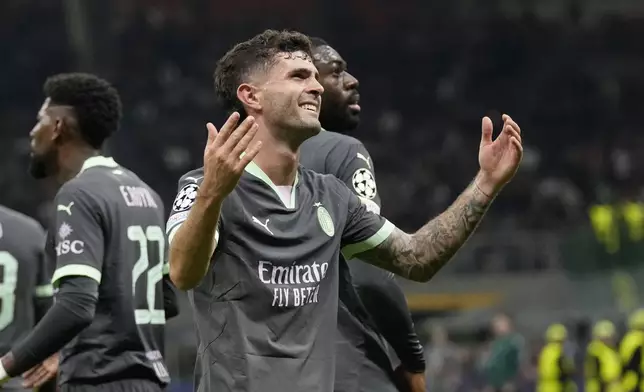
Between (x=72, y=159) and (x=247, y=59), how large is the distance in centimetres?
170

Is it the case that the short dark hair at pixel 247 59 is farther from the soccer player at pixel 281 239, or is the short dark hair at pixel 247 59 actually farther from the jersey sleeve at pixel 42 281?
the jersey sleeve at pixel 42 281

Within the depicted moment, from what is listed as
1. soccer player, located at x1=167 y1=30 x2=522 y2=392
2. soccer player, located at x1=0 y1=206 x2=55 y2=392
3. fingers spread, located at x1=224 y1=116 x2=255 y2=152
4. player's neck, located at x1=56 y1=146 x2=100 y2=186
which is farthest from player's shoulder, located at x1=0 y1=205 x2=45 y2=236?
fingers spread, located at x1=224 y1=116 x2=255 y2=152

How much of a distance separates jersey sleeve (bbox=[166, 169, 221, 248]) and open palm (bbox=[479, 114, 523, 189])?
93cm

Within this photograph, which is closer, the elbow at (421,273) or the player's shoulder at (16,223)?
the elbow at (421,273)

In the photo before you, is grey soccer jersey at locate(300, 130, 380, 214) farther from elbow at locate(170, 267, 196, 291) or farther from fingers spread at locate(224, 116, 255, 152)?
fingers spread at locate(224, 116, 255, 152)

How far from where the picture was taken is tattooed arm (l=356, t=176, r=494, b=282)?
4.58m

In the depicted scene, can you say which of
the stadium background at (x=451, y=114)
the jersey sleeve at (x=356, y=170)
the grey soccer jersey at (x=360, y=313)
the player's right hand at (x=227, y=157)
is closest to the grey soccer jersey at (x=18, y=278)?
the grey soccer jersey at (x=360, y=313)

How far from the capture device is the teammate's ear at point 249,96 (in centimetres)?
444

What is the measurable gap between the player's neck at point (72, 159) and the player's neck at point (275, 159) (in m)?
1.71

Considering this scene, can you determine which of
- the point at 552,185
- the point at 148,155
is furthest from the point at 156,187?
the point at 552,185

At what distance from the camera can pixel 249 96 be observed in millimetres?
4457

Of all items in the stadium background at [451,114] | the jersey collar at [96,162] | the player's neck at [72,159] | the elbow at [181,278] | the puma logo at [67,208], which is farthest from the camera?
the stadium background at [451,114]

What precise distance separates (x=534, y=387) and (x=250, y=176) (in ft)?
49.9

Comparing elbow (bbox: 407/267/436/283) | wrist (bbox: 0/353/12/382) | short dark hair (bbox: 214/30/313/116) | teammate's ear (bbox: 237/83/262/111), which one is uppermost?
short dark hair (bbox: 214/30/313/116)
